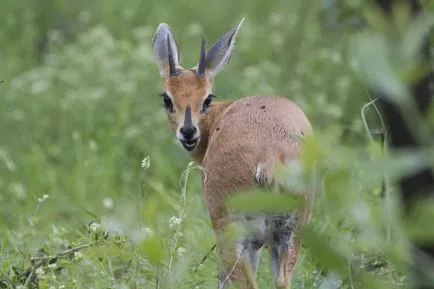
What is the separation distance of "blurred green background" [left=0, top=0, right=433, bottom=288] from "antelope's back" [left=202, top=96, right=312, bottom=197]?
2.22ft

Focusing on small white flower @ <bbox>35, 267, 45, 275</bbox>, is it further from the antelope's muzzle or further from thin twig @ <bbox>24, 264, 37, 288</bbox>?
the antelope's muzzle

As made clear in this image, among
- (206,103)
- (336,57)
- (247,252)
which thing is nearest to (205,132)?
(206,103)

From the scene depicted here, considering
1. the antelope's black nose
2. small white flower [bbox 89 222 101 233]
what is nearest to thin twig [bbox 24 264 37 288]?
small white flower [bbox 89 222 101 233]

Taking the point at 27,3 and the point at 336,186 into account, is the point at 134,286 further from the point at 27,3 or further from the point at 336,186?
the point at 27,3

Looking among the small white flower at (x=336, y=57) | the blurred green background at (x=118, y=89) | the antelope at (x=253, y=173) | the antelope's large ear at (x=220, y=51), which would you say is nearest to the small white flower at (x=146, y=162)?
the antelope at (x=253, y=173)

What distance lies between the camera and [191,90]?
553cm

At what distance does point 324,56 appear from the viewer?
8617mm

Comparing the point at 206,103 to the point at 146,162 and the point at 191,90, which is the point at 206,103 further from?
the point at 146,162

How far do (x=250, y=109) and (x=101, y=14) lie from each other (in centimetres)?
530

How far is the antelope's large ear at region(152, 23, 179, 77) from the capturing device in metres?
5.79

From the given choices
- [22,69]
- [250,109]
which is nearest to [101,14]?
[22,69]

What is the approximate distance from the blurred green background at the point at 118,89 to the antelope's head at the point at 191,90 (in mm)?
399

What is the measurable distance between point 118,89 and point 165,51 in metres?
2.03

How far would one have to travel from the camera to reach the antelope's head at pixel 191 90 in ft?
17.6
